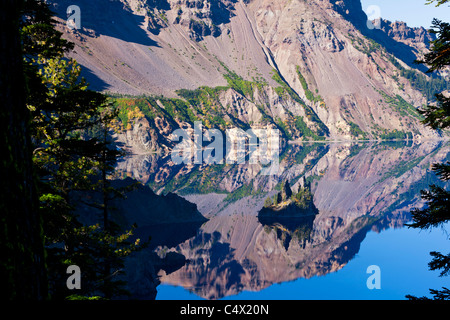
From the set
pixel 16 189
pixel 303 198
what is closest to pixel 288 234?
pixel 303 198

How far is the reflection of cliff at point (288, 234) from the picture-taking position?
226 ft

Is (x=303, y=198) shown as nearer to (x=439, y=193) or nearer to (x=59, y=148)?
(x=439, y=193)

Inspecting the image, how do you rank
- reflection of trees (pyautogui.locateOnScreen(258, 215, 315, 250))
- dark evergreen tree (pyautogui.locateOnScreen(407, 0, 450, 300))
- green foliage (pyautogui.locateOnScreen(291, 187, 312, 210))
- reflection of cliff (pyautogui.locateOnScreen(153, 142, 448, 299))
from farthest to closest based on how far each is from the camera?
green foliage (pyautogui.locateOnScreen(291, 187, 312, 210)), reflection of trees (pyautogui.locateOnScreen(258, 215, 315, 250)), reflection of cliff (pyautogui.locateOnScreen(153, 142, 448, 299)), dark evergreen tree (pyautogui.locateOnScreen(407, 0, 450, 300))

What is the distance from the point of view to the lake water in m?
63.7

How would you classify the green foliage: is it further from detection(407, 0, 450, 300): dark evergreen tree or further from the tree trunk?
the tree trunk

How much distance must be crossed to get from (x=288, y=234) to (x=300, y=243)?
18.1 ft

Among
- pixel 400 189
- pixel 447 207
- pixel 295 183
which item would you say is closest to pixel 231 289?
pixel 447 207

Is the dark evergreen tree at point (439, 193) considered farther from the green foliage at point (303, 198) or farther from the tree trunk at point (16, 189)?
the green foliage at point (303, 198)

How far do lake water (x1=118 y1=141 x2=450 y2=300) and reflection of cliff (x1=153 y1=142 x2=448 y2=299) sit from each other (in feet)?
0.76

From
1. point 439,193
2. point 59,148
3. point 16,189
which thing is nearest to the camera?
point 16,189

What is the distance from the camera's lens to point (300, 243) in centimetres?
8350

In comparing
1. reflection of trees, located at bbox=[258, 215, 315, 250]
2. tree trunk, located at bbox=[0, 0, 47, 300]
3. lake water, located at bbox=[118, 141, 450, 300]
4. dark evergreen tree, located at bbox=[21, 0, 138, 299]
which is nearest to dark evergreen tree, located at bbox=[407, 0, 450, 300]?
tree trunk, located at bbox=[0, 0, 47, 300]

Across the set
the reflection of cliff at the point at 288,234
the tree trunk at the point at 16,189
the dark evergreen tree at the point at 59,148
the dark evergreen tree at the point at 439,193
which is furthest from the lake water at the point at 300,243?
the tree trunk at the point at 16,189

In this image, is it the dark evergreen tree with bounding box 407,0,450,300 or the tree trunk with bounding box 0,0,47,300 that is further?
the dark evergreen tree with bounding box 407,0,450,300
